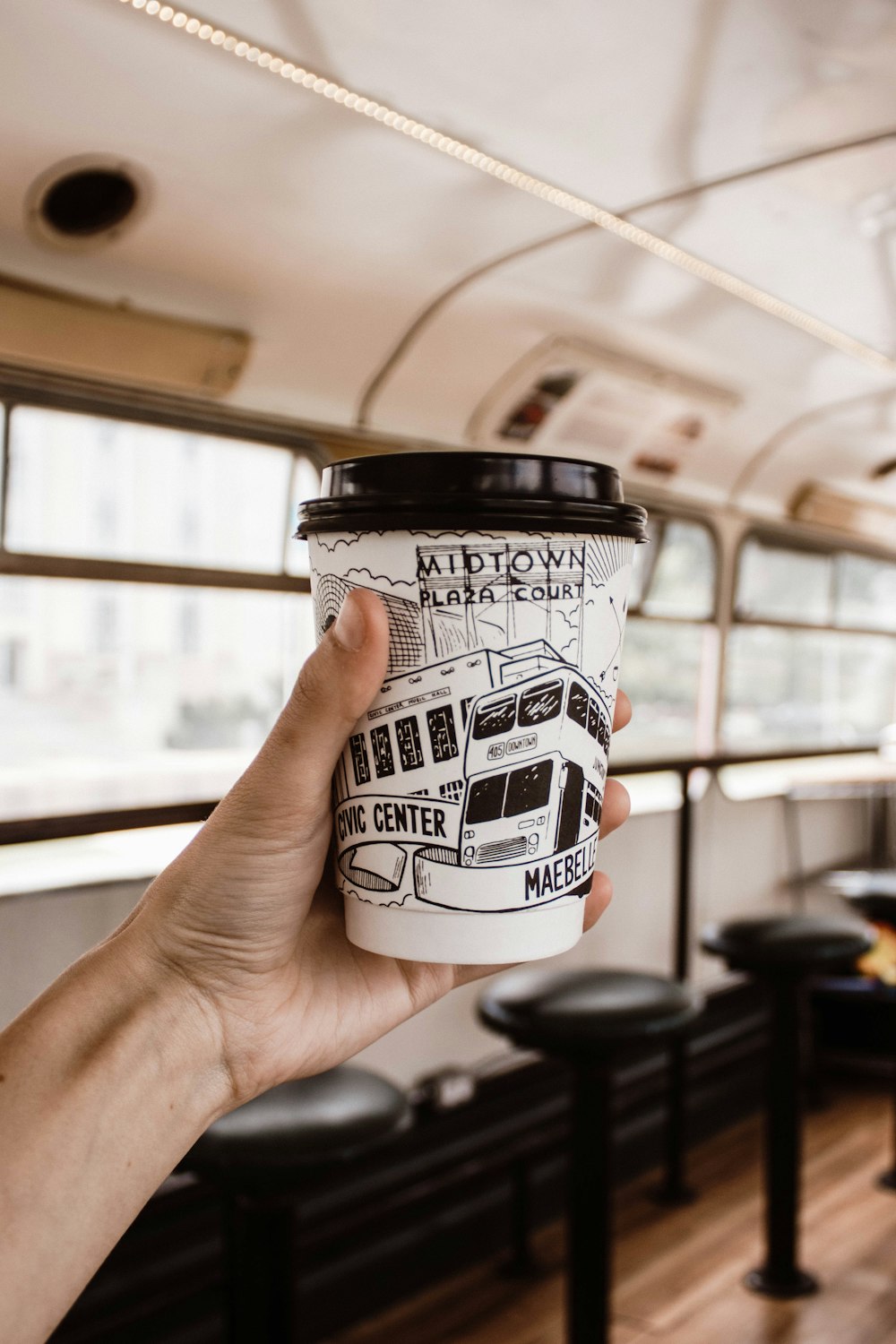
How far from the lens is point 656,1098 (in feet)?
13.1

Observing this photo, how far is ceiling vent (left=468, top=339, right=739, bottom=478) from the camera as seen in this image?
11.3 feet

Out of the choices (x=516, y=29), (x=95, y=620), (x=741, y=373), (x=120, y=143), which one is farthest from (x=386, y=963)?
(x=741, y=373)

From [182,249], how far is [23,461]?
60 centimetres

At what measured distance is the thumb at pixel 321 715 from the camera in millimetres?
693

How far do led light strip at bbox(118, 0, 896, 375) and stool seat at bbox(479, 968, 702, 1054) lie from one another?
1693 millimetres

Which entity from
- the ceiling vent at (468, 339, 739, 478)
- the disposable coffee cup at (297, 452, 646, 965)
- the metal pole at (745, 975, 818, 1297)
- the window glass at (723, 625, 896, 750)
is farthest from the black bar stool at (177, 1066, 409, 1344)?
the window glass at (723, 625, 896, 750)

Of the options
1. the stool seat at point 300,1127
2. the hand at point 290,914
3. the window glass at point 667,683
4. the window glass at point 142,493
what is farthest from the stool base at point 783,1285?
the hand at point 290,914

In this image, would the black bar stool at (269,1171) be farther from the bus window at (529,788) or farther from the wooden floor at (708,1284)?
the wooden floor at (708,1284)

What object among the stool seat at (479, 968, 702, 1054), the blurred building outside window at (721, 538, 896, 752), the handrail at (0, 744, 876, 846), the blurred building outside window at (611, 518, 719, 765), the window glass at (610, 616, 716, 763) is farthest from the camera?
the blurred building outside window at (721, 538, 896, 752)

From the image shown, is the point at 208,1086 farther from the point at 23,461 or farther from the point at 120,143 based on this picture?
the point at 23,461

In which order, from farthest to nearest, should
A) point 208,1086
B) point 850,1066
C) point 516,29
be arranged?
point 850,1066 → point 516,29 → point 208,1086

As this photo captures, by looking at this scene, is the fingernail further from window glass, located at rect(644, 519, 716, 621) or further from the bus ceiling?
window glass, located at rect(644, 519, 716, 621)

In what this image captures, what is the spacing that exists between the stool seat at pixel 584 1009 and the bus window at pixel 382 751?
144 cm

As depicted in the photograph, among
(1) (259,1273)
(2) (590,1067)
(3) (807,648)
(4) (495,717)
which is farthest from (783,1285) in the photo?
(3) (807,648)
